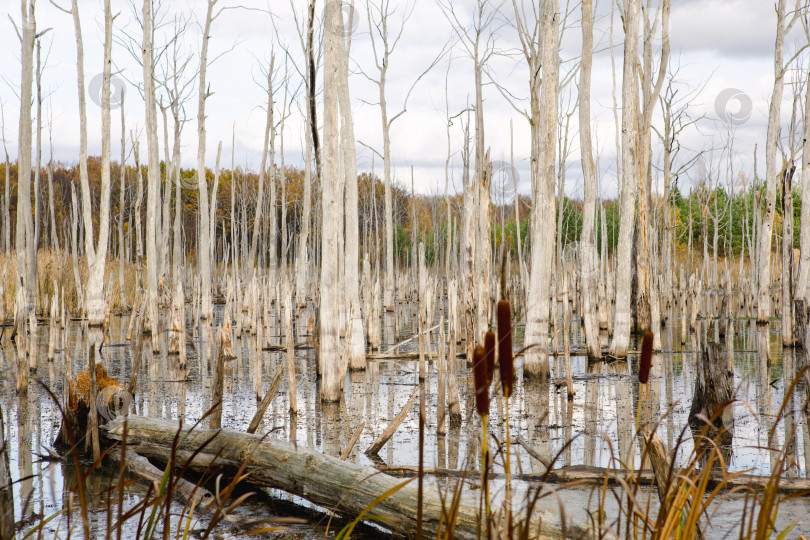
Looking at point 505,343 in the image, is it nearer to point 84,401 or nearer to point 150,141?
point 84,401

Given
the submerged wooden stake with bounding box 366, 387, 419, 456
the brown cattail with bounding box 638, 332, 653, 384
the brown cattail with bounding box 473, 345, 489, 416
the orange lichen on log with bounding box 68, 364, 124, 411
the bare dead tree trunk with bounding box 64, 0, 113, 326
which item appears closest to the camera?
the brown cattail with bounding box 473, 345, 489, 416

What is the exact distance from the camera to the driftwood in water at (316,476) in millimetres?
2803

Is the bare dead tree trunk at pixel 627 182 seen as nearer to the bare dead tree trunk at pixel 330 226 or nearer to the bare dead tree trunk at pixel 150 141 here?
the bare dead tree trunk at pixel 330 226

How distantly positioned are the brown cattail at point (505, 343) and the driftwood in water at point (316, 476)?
60.5 inches

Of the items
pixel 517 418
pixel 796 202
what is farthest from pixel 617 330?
pixel 796 202

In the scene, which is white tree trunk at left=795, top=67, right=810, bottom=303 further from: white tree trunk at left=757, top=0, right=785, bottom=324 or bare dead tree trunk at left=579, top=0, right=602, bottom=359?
A: bare dead tree trunk at left=579, top=0, right=602, bottom=359

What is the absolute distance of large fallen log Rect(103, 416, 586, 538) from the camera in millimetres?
2742

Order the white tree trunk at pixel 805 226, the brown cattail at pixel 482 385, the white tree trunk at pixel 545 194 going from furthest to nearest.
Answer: the white tree trunk at pixel 805 226
the white tree trunk at pixel 545 194
the brown cattail at pixel 482 385

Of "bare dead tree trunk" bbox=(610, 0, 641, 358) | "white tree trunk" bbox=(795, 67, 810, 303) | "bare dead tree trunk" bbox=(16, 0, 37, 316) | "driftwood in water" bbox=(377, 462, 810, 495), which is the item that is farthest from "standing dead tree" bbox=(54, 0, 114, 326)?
"white tree trunk" bbox=(795, 67, 810, 303)

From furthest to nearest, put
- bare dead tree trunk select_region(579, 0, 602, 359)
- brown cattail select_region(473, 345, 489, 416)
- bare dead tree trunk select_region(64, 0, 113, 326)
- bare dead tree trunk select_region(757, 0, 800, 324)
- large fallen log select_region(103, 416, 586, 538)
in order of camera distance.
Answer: bare dead tree trunk select_region(64, 0, 113, 326) < bare dead tree trunk select_region(757, 0, 800, 324) < bare dead tree trunk select_region(579, 0, 602, 359) < large fallen log select_region(103, 416, 586, 538) < brown cattail select_region(473, 345, 489, 416)

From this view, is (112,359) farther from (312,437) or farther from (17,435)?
(312,437)

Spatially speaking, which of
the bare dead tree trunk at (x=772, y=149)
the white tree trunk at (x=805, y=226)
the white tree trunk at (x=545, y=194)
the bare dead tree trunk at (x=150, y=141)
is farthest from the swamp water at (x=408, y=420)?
the bare dead tree trunk at (x=150, y=141)

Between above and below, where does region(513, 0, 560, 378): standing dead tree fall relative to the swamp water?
above

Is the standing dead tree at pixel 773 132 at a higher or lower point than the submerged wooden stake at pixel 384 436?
higher
